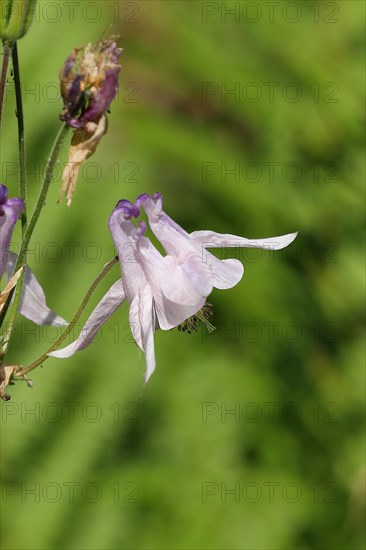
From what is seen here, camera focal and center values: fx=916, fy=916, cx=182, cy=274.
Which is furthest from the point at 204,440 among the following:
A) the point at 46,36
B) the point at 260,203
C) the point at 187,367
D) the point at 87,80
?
the point at 87,80

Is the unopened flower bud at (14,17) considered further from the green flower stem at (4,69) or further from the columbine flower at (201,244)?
the columbine flower at (201,244)

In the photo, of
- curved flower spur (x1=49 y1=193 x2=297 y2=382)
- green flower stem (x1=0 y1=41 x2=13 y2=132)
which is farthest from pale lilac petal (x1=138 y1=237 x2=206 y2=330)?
green flower stem (x1=0 y1=41 x2=13 y2=132)

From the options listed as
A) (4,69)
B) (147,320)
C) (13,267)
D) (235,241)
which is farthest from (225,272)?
(4,69)

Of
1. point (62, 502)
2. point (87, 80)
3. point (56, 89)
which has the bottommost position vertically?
point (62, 502)

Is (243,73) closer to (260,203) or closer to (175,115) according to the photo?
(260,203)

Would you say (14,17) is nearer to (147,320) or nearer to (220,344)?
(147,320)
